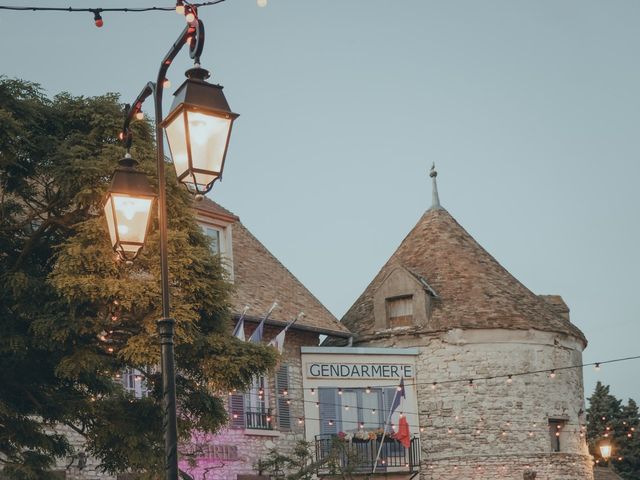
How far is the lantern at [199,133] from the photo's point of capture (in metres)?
7.43

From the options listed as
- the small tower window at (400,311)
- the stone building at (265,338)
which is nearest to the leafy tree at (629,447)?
the small tower window at (400,311)

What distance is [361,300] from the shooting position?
33.4 metres

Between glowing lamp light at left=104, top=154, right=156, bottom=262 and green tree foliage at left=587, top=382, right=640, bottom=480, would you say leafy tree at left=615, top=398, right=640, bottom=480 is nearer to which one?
green tree foliage at left=587, top=382, right=640, bottom=480

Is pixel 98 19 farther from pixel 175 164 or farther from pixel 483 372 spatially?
pixel 483 372

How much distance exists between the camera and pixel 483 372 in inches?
1184

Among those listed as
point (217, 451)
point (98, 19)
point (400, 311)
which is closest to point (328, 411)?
point (400, 311)

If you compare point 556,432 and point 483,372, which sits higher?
point 483,372

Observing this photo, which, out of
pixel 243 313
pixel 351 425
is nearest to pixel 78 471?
pixel 243 313

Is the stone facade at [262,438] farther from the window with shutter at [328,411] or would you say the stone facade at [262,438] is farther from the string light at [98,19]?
the string light at [98,19]

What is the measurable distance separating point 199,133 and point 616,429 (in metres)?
45.4

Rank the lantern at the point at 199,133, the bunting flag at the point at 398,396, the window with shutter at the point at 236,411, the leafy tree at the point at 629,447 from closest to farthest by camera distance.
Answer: the lantern at the point at 199,133
the window with shutter at the point at 236,411
the bunting flag at the point at 398,396
the leafy tree at the point at 629,447

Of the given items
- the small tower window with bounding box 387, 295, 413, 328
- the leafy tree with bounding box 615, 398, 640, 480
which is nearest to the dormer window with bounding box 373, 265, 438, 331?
the small tower window with bounding box 387, 295, 413, 328

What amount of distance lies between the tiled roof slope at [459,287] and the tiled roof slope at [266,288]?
108 inches

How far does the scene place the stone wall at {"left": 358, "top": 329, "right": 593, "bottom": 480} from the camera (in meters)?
29.8
